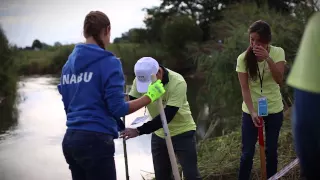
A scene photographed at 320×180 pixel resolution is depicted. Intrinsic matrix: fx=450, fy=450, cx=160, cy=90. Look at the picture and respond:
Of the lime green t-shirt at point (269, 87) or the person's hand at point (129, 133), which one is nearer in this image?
the person's hand at point (129, 133)

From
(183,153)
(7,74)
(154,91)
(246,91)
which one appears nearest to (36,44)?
(7,74)

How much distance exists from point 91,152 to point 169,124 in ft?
3.46

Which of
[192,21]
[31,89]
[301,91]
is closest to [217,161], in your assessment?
[301,91]

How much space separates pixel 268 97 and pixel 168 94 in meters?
0.84

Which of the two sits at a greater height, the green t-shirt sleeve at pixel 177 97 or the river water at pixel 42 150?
the green t-shirt sleeve at pixel 177 97

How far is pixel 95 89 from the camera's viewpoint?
222 cm

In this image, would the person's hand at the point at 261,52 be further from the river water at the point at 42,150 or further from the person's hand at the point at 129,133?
the river water at the point at 42,150

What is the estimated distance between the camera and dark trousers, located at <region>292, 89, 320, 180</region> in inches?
57.4

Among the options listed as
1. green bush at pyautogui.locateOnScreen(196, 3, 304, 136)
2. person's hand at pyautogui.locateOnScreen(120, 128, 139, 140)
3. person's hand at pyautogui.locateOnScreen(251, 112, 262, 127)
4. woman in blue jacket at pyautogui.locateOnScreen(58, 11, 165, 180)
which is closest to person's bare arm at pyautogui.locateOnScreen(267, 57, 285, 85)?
person's hand at pyautogui.locateOnScreen(251, 112, 262, 127)

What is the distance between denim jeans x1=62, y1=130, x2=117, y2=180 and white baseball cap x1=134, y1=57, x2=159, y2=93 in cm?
70

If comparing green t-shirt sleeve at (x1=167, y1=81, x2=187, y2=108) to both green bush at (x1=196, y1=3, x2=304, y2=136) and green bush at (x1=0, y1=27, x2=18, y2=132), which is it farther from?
green bush at (x1=0, y1=27, x2=18, y2=132)

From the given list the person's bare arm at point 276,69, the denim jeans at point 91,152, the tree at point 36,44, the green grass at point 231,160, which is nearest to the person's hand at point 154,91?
the denim jeans at point 91,152

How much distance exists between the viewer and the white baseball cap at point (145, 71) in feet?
9.50

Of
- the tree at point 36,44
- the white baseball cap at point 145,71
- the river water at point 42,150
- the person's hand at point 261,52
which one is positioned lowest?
the river water at point 42,150
